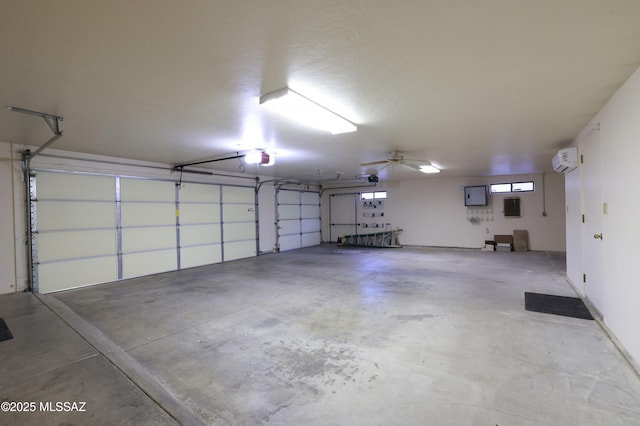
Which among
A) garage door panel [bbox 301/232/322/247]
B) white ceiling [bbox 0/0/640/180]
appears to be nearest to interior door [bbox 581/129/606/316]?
white ceiling [bbox 0/0/640/180]

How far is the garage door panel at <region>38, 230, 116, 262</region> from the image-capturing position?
16.5 ft

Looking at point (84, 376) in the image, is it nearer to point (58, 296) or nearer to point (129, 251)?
point (58, 296)

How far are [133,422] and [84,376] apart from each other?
2.85 ft

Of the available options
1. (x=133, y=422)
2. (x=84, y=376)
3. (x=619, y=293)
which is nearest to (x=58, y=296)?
(x=84, y=376)

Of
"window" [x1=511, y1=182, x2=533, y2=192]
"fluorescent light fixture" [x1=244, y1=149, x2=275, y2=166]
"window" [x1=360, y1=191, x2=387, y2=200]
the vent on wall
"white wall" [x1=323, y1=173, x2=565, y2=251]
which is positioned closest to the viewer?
"fluorescent light fixture" [x1=244, y1=149, x2=275, y2=166]

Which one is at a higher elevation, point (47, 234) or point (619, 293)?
point (47, 234)

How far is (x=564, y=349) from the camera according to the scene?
275 centimetres

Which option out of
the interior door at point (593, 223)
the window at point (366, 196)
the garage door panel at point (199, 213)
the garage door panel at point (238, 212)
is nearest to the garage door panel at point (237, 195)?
the garage door panel at point (238, 212)

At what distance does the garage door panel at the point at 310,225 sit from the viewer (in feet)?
37.2

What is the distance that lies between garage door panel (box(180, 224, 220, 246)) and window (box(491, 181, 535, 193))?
8.62 meters

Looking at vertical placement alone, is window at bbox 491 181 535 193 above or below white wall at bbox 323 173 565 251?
above

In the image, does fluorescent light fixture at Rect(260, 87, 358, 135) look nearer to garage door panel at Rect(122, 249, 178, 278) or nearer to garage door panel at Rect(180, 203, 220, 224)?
garage door panel at Rect(180, 203, 220, 224)

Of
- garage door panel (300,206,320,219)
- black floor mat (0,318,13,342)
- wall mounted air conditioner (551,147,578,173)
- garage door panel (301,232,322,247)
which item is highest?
wall mounted air conditioner (551,147,578,173)

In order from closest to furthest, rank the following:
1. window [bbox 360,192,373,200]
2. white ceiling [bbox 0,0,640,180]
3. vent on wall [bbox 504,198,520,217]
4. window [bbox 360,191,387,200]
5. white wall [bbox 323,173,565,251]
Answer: white ceiling [bbox 0,0,640,180], white wall [bbox 323,173,565,251], vent on wall [bbox 504,198,520,217], window [bbox 360,191,387,200], window [bbox 360,192,373,200]
